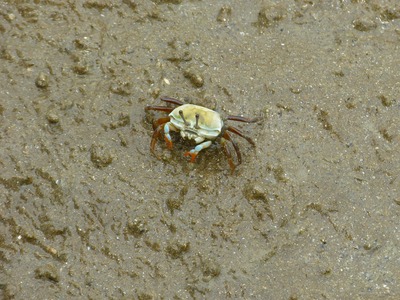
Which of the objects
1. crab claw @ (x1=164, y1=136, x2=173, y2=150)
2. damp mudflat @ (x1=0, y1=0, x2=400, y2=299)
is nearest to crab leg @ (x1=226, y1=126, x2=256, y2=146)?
damp mudflat @ (x1=0, y1=0, x2=400, y2=299)

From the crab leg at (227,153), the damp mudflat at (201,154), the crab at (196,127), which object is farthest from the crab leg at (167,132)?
the crab leg at (227,153)

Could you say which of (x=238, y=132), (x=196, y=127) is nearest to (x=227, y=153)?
(x=238, y=132)

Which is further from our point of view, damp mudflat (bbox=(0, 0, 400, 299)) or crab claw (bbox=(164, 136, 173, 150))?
crab claw (bbox=(164, 136, 173, 150))

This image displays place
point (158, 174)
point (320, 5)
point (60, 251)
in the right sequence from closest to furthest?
1. point (60, 251)
2. point (158, 174)
3. point (320, 5)

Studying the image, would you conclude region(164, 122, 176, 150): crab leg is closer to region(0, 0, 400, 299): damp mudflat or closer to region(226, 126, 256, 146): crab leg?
region(0, 0, 400, 299): damp mudflat

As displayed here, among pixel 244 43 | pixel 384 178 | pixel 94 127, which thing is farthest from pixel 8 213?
pixel 384 178

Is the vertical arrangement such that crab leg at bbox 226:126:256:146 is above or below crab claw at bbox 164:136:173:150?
above

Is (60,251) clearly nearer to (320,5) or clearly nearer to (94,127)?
(94,127)

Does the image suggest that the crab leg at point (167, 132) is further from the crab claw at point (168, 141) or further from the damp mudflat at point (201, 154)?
the damp mudflat at point (201, 154)
